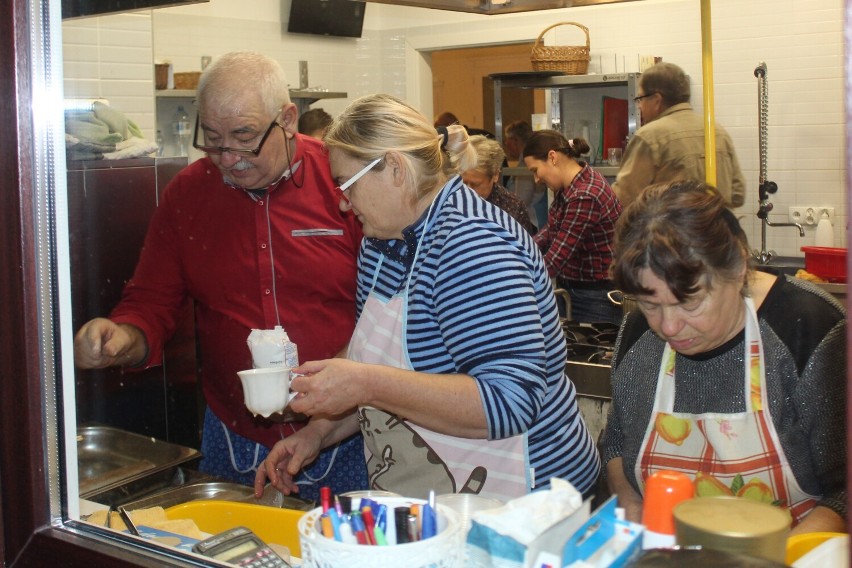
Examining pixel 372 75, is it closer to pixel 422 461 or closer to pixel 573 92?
pixel 573 92

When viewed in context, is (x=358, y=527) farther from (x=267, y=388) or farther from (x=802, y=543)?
(x=267, y=388)

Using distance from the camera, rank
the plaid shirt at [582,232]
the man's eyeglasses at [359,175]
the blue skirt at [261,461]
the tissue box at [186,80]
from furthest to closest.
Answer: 1. the tissue box at [186,80]
2. the plaid shirt at [582,232]
3. the blue skirt at [261,461]
4. the man's eyeglasses at [359,175]

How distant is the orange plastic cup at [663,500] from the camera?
2.39 feet

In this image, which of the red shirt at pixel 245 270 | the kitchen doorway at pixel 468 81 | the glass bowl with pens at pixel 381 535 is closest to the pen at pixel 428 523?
the glass bowl with pens at pixel 381 535

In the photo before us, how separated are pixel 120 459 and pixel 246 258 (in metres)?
0.50

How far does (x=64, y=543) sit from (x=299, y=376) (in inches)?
15.8

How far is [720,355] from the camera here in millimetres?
1321

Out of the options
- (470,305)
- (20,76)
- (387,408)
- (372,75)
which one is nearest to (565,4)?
(470,305)

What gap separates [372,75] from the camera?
21.6 ft

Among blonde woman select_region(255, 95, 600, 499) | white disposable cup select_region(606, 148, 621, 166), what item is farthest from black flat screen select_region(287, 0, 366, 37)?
blonde woman select_region(255, 95, 600, 499)

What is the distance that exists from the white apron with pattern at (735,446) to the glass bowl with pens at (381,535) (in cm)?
52

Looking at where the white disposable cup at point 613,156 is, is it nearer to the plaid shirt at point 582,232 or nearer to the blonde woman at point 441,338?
the plaid shirt at point 582,232

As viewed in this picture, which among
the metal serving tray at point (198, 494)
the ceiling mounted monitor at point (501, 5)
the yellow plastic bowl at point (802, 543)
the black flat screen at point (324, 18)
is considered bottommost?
the metal serving tray at point (198, 494)

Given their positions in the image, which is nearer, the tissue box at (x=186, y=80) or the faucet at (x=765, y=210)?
the faucet at (x=765, y=210)
